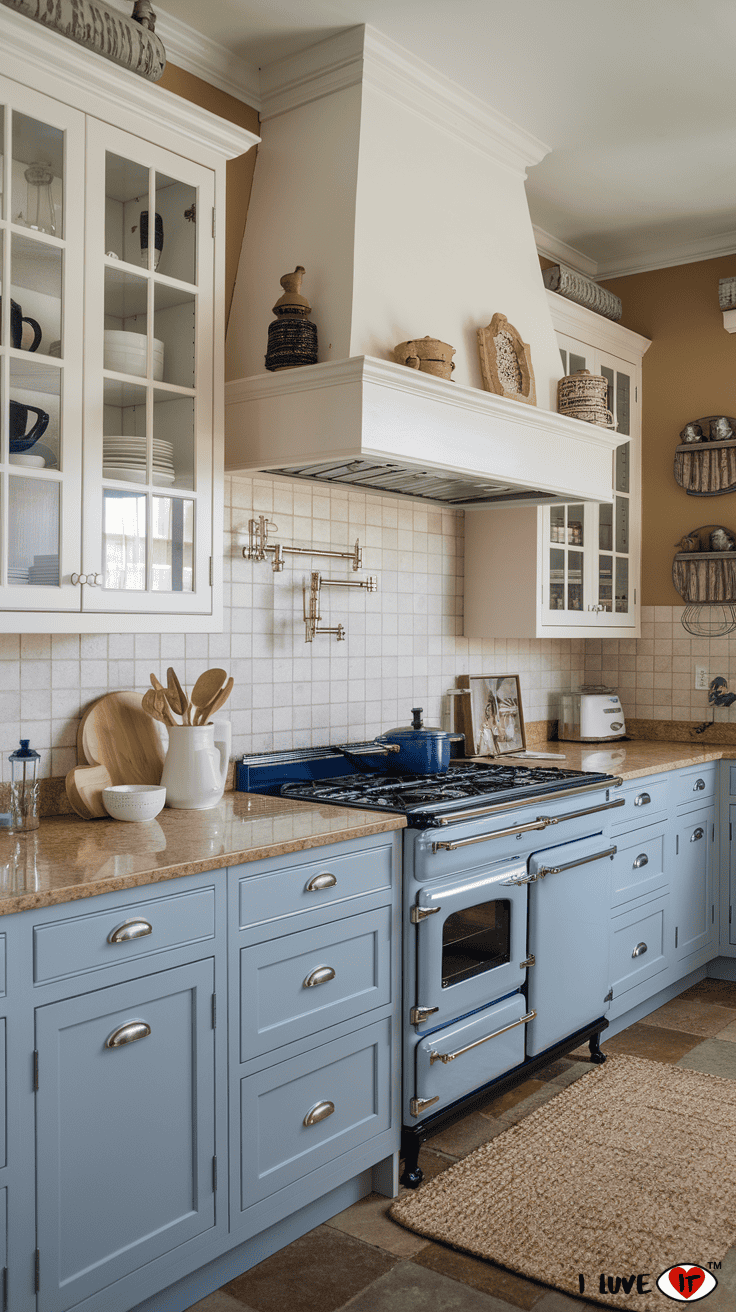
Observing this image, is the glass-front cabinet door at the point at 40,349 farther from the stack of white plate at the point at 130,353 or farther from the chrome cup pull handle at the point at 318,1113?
the chrome cup pull handle at the point at 318,1113

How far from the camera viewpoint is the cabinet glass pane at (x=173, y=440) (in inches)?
93.6

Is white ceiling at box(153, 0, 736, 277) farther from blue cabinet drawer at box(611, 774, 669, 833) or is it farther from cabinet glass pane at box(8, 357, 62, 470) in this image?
blue cabinet drawer at box(611, 774, 669, 833)

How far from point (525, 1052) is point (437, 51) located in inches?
112

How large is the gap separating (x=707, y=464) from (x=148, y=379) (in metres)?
2.77

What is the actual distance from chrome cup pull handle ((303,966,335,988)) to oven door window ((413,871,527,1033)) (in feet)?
1.00

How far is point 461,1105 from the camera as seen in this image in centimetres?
263

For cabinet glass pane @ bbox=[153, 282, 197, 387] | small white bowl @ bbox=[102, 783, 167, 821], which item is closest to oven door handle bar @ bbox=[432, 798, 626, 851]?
small white bowl @ bbox=[102, 783, 167, 821]

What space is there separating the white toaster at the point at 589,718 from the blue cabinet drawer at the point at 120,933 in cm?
260

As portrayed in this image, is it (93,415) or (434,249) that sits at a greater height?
(434,249)

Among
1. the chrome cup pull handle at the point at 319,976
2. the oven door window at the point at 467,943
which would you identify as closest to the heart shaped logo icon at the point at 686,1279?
the oven door window at the point at 467,943

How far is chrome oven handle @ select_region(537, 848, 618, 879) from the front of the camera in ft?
9.60

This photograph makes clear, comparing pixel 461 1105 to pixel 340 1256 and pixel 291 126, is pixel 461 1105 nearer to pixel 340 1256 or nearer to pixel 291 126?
pixel 340 1256

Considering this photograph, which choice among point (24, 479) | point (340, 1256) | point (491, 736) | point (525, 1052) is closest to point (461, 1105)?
point (525, 1052)

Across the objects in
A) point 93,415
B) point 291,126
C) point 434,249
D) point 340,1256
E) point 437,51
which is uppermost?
point 437,51
